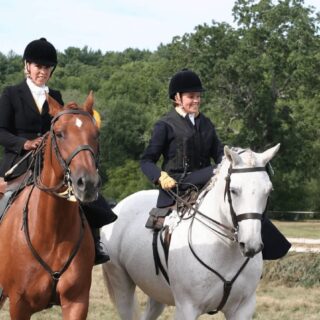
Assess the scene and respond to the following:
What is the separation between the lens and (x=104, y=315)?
9.93 m

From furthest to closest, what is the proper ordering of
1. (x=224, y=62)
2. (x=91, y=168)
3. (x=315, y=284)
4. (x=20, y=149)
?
(x=224, y=62)
(x=315, y=284)
(x=20, y=149)
(x=91, y=168)

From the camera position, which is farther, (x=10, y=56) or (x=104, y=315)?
(x=10, y=56)

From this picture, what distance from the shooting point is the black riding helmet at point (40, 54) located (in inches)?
243

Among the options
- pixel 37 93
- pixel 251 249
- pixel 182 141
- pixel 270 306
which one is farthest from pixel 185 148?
pixel 270 306

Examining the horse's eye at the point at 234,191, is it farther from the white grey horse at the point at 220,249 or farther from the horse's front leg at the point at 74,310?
the horse's front leg at the point at 74,310

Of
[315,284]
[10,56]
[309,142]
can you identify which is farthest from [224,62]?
[10,56]

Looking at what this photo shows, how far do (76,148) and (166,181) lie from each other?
6.52 feet

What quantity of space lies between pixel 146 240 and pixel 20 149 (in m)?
1.96

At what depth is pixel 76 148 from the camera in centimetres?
495

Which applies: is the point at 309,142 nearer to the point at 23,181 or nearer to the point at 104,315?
the point at 104,315

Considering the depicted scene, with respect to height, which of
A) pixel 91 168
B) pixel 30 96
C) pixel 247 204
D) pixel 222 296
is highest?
pixel 30 96

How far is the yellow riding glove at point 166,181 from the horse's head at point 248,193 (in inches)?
37.4

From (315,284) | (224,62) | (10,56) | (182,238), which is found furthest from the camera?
(10,56)

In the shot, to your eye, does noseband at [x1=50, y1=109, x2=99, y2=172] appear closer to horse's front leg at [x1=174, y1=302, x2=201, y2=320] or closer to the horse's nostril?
the horse's nostril
